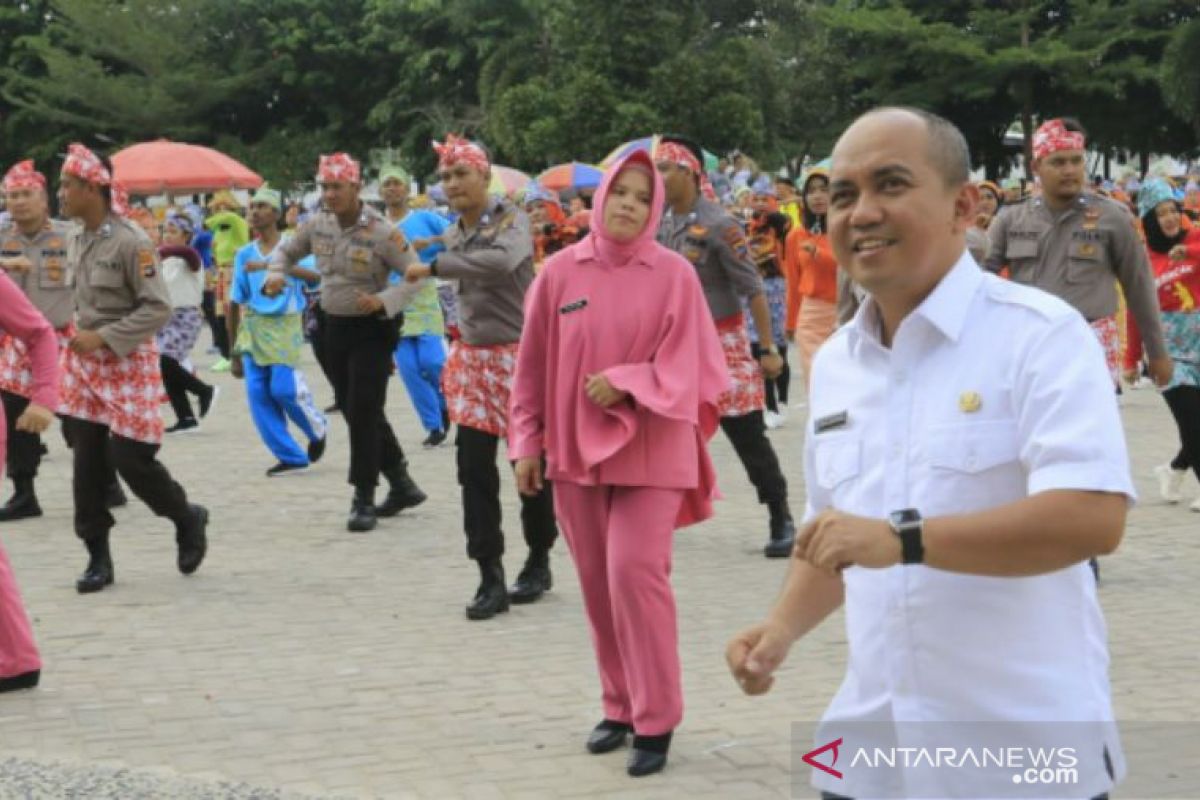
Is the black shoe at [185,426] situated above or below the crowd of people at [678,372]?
below

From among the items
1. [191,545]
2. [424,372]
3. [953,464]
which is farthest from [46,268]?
[953,464]

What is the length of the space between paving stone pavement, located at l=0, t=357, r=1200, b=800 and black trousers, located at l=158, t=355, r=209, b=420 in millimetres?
3886

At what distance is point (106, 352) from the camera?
8.91 m

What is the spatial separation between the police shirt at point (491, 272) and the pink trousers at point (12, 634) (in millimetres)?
2428

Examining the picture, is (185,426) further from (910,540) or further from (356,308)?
(910,540)

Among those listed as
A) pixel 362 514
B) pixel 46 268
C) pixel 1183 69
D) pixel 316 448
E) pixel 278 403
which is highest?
pixel 1183 69

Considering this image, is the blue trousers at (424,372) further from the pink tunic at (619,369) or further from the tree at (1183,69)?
the tree at (1183,69)

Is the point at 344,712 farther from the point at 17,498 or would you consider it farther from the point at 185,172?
the point at 185,172

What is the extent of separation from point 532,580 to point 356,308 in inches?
92.1

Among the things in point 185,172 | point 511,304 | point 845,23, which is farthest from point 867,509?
point 845,23

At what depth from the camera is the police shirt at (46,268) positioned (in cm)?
1178

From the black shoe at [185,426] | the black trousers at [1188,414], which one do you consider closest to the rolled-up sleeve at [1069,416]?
the black trousers at [1188,414]

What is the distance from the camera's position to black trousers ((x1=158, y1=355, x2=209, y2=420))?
15.4m

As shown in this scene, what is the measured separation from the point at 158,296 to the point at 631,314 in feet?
10.7
